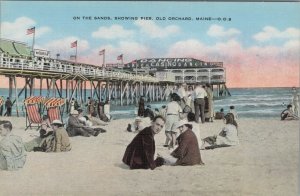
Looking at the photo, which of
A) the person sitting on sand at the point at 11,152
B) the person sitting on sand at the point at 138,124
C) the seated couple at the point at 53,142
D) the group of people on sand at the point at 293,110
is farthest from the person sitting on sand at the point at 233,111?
the person sitting on sand at the point at 11,152

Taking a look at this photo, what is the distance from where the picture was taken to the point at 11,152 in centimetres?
493

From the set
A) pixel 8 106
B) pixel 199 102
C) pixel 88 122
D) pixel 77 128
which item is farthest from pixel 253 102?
pixel 8 106

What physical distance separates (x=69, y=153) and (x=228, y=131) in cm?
192

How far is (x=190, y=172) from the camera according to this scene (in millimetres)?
4605

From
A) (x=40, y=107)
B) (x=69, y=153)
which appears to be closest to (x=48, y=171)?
(x=69, y=153)

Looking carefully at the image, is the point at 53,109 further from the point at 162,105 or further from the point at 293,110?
the point at 293,110

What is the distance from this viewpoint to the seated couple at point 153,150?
14.9 ft

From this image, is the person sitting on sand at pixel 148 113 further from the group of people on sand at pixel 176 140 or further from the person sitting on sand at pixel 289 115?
the person sitting on sand at pixel 289 115

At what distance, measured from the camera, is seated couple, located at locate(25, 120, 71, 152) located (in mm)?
5152

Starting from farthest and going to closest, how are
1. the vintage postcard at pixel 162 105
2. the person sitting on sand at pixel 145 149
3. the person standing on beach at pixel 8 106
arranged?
the person standing on beach at pixel 8 106
the vintage postcard at pixel 162 105
the person sitting on sand at pixel 145 149

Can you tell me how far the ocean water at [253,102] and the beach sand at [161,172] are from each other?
0.33 metres

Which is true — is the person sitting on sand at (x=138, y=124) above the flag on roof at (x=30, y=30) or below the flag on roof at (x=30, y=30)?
below

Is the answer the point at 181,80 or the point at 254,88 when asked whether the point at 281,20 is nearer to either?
the point at 254,88

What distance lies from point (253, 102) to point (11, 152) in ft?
11.1
